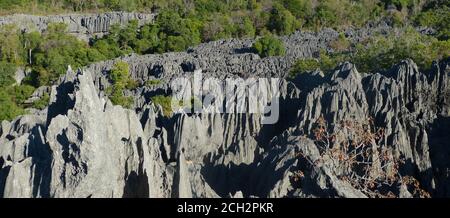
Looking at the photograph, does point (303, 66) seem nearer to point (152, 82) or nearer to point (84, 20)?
point (152, 82)

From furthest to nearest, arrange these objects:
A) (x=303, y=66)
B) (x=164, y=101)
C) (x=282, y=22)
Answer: (x=282, y=22)
(x=303, y=66)
(x=164, y=101)

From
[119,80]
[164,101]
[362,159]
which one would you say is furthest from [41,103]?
[362,159]

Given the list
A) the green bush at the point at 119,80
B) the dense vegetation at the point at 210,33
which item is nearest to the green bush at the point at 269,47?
the dense vegetation at the point at 210,33

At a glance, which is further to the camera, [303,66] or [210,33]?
[210,33]

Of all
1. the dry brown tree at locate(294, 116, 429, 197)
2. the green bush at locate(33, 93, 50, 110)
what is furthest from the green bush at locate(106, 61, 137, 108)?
the dry brown tree at locate(294, 116, 429, 197)

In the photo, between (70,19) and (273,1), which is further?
(273,1)
